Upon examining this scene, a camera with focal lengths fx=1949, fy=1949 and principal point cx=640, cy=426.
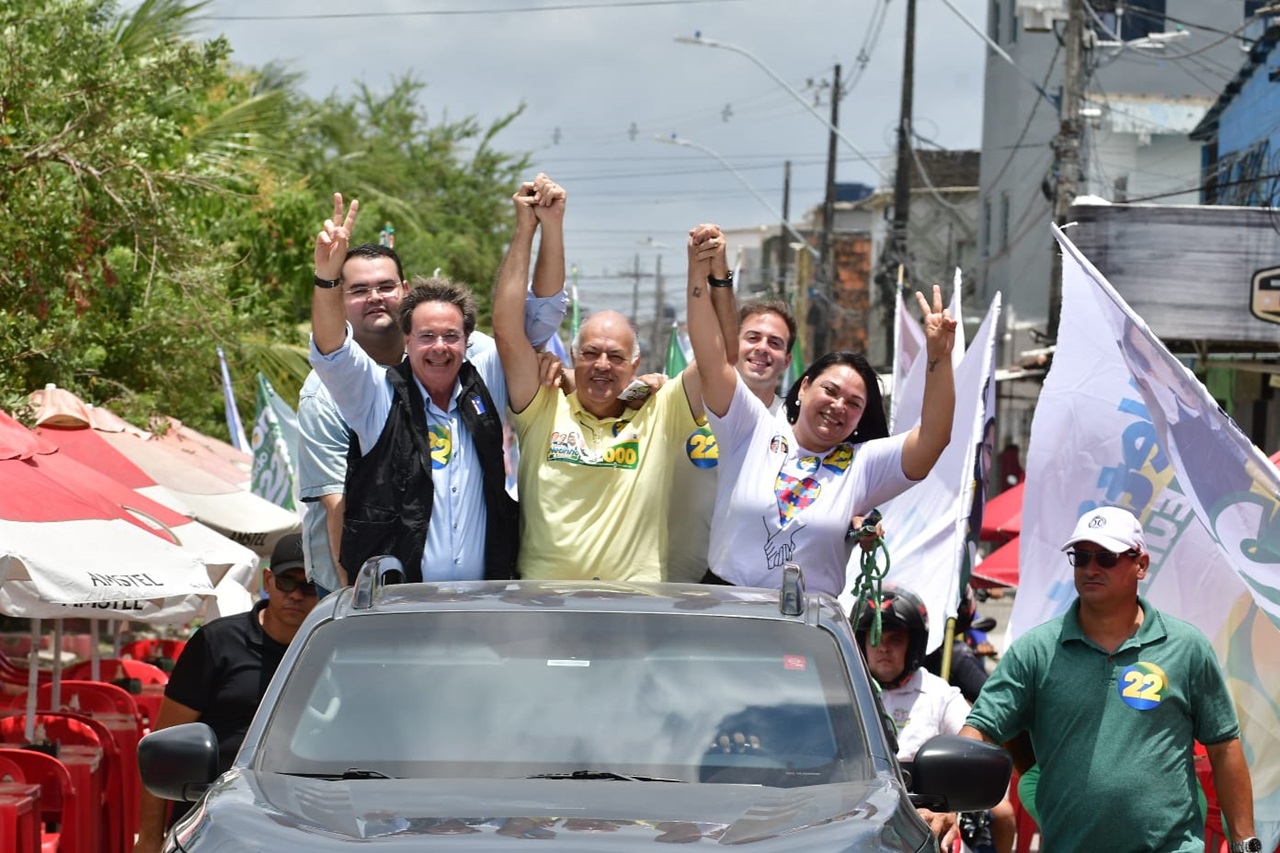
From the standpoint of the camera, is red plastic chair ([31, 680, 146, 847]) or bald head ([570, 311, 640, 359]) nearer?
bald head ([570, 311, 640, 359])

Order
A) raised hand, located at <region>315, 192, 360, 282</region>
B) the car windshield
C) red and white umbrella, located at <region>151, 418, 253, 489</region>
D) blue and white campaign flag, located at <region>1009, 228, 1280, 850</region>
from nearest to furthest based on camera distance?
the car windshield, raised hand, located at <region>315, 192, 360, 282</region>, blue and white campaign flag, located at <region>1009, 228, 1280, 850</region>, red and white umbrella, located at <region>151, 418, 253, 489</region>

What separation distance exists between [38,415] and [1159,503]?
5.85 metres

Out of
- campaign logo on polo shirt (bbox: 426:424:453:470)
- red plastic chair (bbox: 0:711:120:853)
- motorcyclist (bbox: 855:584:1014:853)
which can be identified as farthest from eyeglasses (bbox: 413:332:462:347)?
red plastic chair (bbox: 0:711:120:853)

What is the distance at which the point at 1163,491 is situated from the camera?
7.29 metres

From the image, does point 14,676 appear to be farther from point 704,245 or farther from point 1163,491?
point 1163,491

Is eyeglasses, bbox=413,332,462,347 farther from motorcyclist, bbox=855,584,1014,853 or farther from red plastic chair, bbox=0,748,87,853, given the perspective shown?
red plastic chair, bbox=0,748,87,853

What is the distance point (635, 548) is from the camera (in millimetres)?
6395

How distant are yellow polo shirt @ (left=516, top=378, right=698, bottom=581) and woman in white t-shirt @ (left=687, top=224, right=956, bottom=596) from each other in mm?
238

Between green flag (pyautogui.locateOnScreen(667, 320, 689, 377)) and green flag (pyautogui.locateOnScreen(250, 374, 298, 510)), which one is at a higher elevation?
green flag (pyautogui.locateOnScreen(667, 320, 689, 377))

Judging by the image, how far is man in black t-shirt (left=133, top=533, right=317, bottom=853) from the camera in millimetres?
6699

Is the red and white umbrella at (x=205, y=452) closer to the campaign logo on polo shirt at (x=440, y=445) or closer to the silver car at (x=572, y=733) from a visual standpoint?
the campaign logo on polo shirt at (x=440, y=445)

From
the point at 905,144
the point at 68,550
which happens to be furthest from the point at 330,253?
the point at 905,144

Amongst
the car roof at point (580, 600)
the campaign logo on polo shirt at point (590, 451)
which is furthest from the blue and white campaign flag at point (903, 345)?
the car roof at point (580, 600)

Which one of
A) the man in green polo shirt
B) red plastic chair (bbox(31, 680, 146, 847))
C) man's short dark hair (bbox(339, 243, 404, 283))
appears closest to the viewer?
the man in green polo shirt
